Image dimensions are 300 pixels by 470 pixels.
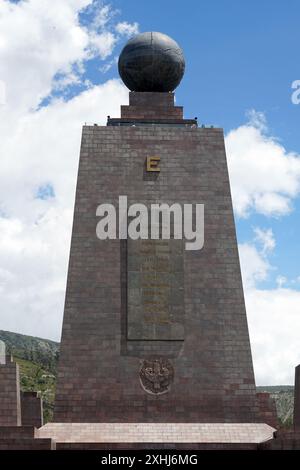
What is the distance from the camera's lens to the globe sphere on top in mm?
31953

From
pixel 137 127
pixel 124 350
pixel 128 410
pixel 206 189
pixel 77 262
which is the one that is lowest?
pixel 128 410

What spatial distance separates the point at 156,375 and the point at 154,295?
2983mm

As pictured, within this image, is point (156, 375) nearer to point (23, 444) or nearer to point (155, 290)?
point (155, 290)

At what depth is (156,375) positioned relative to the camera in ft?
92.2

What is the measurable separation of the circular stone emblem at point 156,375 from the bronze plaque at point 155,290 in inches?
36.2

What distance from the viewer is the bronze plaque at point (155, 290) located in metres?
28.6

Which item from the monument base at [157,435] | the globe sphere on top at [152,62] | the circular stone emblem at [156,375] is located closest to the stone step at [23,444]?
the monument base at [157,435]

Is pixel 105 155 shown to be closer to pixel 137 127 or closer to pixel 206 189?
pixel 137 127

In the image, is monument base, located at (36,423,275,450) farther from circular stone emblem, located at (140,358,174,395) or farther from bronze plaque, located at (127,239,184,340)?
bronze plaque, located at (127,239,184,340)

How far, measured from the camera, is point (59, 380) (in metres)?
27.9

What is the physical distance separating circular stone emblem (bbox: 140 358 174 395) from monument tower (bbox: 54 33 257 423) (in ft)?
0.12
